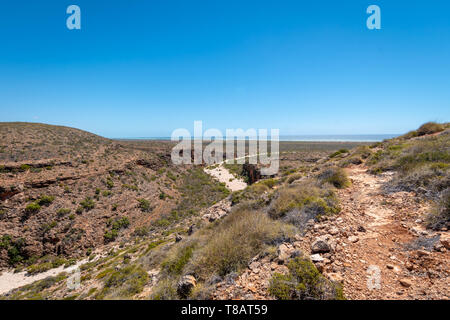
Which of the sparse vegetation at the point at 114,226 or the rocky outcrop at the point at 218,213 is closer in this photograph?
the rocky outcrop at the point at 218,213

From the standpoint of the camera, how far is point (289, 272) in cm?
311

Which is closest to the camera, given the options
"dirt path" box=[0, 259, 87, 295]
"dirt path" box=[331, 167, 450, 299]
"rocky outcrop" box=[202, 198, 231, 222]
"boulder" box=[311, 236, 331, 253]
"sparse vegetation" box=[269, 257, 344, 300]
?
"dirt path" box=[331, 167, 450, 299]

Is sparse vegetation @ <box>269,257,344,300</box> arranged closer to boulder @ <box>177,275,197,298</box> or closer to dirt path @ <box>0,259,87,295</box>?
boulder @ <box>177,275,197,298</box>

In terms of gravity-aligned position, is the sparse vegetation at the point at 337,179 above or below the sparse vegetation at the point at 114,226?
above

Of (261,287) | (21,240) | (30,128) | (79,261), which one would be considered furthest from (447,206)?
(30,128)

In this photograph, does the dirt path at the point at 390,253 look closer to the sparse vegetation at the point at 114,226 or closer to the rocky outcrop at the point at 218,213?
the rocky outcrop at the point at 218,213

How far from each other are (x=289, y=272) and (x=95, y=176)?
2167 cm

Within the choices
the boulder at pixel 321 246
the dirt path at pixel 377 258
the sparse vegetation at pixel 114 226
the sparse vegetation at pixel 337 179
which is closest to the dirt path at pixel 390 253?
the dirt path at pixel 377 258

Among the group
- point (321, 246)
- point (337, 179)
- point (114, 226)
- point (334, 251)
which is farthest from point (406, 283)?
point (114, 226)

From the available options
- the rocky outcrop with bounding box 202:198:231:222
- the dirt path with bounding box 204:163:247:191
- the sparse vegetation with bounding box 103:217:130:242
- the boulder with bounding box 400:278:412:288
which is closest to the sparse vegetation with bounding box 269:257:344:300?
the boulder with bounding box 400:278:412:288

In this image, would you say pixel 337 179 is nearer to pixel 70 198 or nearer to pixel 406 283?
pixel 406 283

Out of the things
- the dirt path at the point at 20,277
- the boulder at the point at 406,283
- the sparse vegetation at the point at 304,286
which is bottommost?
the dirt path at the point at 20,277
